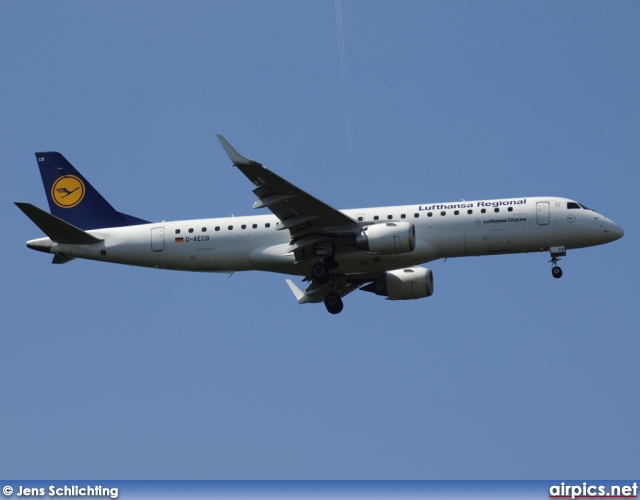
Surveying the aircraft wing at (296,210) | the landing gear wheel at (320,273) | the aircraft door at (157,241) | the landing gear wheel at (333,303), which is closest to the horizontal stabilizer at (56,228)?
the aircraft door at (157,241)

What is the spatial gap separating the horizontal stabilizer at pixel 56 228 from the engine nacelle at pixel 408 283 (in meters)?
13.1

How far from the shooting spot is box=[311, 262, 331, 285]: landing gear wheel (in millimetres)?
47625

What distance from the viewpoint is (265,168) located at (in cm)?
4325

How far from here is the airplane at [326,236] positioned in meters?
46.2

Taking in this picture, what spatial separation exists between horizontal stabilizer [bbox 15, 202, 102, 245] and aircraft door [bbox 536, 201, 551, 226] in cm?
1885

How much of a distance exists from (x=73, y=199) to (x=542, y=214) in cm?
2106

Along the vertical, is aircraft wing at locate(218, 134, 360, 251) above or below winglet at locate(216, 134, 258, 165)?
below

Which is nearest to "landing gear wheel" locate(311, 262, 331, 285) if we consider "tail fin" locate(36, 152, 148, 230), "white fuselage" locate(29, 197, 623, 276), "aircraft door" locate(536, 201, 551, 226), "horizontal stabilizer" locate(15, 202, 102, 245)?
"white fuselage" locate(29, 197, 623, 276)

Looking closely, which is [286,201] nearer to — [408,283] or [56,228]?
[408,283]

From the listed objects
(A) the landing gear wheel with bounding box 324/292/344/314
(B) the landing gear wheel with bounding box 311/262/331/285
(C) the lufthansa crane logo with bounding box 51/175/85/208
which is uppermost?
(C) the lufthansa crane logo with bounding box 51/175/85/208

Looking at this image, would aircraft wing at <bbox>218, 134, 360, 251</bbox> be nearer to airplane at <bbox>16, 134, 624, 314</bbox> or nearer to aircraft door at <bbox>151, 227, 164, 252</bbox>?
airplane at <bbox>16, 134, 624, 314</bbox>

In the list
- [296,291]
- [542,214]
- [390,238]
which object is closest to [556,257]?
[542,214]

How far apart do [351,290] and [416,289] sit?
9.83ft

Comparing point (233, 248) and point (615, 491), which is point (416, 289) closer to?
point (233, 248)
